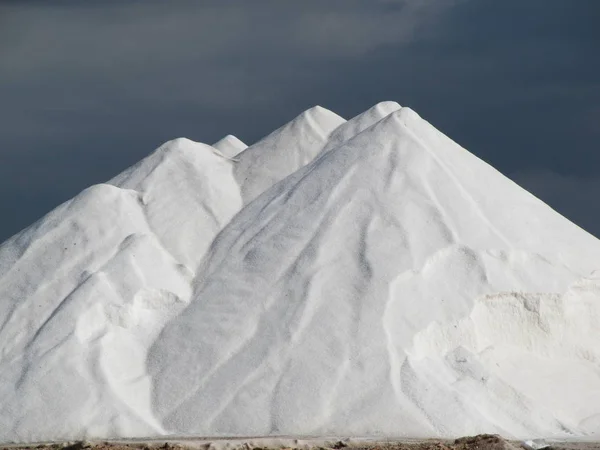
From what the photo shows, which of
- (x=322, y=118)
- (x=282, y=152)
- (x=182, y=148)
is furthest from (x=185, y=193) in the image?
(x=322, y=118)

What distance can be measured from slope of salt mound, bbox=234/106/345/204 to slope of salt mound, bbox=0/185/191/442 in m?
3.70

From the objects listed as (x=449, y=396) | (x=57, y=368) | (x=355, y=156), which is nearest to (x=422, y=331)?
(x=449, y=396)

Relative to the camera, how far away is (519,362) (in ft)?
124

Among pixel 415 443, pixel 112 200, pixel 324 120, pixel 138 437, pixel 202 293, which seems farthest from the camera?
pixel 324 120

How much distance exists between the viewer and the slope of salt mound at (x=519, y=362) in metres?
36.1

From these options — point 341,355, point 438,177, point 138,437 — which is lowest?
point 138,437

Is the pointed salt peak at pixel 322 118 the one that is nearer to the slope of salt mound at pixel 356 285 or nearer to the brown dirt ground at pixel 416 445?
the slope of salt mound at pixel 356 285

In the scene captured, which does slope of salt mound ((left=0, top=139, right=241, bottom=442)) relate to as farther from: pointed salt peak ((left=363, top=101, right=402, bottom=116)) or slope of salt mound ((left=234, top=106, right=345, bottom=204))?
pointed salt peak ((left=363, top=101, right=402, bottom=116))

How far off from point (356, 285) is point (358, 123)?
30.3 ft

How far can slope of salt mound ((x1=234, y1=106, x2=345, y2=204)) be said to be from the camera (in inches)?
1767

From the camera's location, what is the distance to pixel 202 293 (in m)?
39.9

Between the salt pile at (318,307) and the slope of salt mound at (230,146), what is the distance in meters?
4.71

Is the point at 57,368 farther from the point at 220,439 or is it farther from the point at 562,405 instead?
the point at 562,405

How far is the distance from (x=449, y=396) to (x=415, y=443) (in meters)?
2.68
